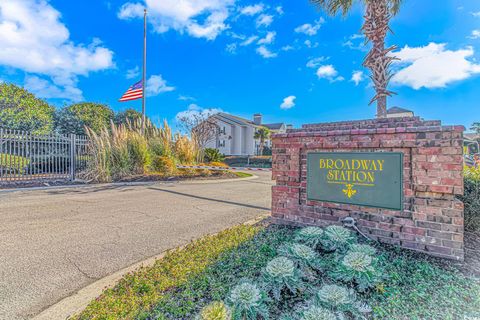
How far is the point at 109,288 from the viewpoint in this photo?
8.34 ft

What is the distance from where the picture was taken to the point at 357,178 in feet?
11.3

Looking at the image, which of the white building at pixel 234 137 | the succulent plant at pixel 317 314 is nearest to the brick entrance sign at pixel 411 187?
the succulent plant at pixel 317 314

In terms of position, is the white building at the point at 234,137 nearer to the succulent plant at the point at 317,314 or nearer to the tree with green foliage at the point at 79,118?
the tree with green foliage at the point at 79,118

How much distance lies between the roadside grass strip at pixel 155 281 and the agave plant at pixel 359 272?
4.48 ft

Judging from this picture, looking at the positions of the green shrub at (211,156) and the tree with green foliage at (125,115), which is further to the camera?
the tree with green foliage at (125,115)

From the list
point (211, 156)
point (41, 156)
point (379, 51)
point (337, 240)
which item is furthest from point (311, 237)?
point (211, 156)

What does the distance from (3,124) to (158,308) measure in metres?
22.1

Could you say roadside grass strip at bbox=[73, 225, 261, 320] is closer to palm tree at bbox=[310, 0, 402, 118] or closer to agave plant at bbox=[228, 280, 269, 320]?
agave plant at bbox=[228, 280, 269, 320]

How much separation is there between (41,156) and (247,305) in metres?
12.4

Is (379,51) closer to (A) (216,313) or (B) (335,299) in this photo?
(B) (335,299)

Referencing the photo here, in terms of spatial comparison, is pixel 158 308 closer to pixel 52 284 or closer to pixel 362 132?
pixel 52 284

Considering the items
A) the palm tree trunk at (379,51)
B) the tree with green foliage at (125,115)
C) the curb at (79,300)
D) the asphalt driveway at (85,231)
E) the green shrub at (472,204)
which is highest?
the tree with green foliage at (125,115)

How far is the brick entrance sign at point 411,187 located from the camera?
9.37 feet

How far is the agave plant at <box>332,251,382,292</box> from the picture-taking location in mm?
2195
